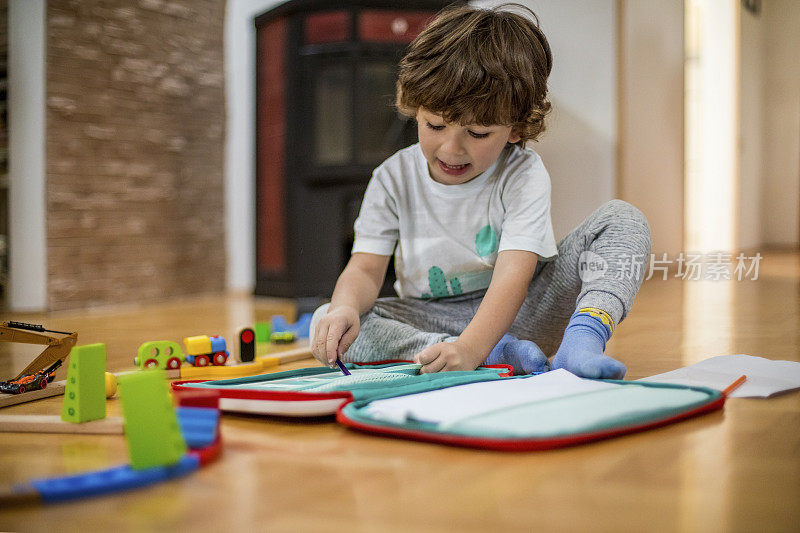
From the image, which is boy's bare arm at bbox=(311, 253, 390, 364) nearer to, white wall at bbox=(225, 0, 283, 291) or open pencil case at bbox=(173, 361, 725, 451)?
open pencil case at bbox=(173, 361, 725, 451)

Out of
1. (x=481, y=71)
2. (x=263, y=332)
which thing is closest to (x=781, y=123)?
(x=263, y=332)

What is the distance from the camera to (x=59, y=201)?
201cm

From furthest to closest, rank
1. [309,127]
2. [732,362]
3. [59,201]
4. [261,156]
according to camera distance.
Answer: [261,156]
[309,127]
[59,201]
[732,362]

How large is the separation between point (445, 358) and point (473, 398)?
0.12m

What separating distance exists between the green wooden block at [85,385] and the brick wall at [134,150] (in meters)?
1.45

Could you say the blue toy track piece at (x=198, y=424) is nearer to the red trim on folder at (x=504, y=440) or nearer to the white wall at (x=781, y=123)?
the red trim on folder at (x=504, y=440)

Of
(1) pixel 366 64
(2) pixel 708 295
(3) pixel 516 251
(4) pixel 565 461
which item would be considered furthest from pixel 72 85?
(4) pixel 565 461

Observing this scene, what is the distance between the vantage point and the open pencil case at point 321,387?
2.24 feet

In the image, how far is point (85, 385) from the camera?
0.67 metres

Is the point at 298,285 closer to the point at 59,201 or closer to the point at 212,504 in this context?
the point at 59,201

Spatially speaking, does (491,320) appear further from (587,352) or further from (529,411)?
(529,411)

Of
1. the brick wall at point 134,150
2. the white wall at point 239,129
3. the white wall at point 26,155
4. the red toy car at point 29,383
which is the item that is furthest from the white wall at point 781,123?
the red toy car at point 29,383

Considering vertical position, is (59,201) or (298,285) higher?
(59,201)

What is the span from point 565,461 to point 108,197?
1843 mm
